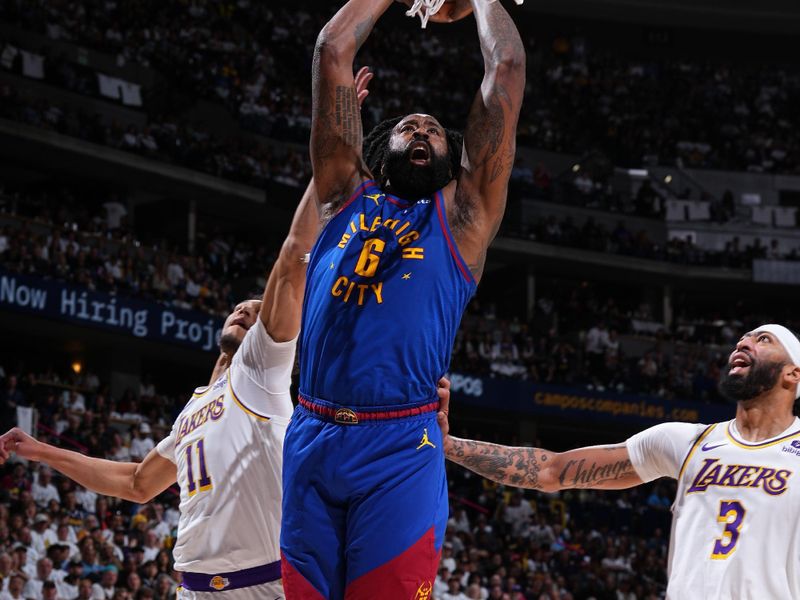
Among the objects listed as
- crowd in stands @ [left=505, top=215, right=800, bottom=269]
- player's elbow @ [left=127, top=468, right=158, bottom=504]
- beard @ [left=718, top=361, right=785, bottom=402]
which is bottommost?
player's elbow @ [left=127, top=468, right=158, bottom=504]

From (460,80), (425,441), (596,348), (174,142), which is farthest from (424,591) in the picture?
(460,80)

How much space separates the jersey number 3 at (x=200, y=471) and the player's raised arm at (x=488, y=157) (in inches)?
81.8

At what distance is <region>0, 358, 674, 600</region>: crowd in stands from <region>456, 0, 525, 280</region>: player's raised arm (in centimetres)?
908

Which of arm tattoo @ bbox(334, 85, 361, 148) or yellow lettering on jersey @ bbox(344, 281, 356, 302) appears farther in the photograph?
arm tattoo @ bbox(334, 85, 361, 148)

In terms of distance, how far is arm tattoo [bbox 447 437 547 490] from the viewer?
16.8 ft

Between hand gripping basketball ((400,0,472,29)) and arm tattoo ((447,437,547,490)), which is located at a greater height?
hand gripping basketball ((400,0,472,29))

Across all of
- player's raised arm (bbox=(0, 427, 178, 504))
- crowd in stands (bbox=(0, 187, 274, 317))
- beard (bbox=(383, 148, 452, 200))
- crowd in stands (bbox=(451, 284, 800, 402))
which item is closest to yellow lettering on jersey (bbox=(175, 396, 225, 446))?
player's raised arm (bbox=(0, 427, 178, 504))

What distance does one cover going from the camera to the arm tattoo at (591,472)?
17.0 feet

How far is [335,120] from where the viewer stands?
375 cm

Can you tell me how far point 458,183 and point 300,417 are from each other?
0.92 metres

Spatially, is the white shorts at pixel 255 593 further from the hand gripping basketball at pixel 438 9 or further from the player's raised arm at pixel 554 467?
the hand gripping basketball at pixel 438 9

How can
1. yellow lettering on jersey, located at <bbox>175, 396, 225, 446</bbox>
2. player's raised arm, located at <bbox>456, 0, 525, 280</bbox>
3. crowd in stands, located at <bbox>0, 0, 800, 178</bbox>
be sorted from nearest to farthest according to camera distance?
player's raised arm, located at <bbox>456, 0, 525, 280</bbox> → yellow lettering on jersey, located at <bbox>175, 396, 225, 446</bbox> → crowd in stands, located at <bbox>0, 0, 800, 178</bbox>

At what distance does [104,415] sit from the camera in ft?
57.6

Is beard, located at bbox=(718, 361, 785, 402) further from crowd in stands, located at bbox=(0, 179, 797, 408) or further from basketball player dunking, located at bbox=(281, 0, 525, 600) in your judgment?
crowd in stands, located at bbox=(0, 179, 797, 408)
